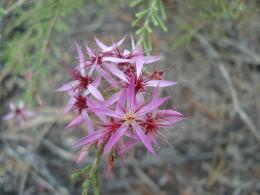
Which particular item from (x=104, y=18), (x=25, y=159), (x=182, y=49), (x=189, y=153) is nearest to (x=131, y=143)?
(x=25, y=159)

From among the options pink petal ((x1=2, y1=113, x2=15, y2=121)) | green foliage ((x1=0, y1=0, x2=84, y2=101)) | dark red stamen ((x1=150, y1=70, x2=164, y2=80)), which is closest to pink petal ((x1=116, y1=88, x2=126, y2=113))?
dark red stamen ((x1=150, y1=70, x2=164, y2=80))

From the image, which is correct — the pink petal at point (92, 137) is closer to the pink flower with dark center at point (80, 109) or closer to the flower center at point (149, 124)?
the pink flower with dark center at point (80, 109)

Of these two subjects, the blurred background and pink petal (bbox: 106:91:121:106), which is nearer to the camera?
pink petal (bbox: 106:91:121:106)

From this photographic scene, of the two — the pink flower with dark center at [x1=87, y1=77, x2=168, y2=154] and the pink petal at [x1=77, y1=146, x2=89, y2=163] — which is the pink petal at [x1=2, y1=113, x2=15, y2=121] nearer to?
the pink petal at [x1=77, y1=146, x2=89, y2=163]

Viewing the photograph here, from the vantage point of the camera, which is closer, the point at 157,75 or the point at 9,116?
the point at 157,75

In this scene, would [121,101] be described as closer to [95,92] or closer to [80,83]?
[95,92]

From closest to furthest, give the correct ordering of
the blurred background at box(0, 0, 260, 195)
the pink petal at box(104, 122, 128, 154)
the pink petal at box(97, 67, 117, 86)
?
the pink petal at box(104, 122, 128, 154) → the pink petal at box(97, 67, 117, 86) → the blurred background at box(0, 0, 260, 195)

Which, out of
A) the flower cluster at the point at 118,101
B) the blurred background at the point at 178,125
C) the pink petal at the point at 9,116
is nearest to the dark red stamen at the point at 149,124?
the flower cluster at the point at 118,101

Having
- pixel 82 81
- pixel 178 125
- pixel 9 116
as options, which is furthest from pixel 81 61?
pixel 178 125

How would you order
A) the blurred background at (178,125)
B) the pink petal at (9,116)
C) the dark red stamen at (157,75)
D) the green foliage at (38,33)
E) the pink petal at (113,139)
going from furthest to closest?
the blurred background at (178,125)
the pink petal at (9,116)
the green foliage at (38,33)
the dark red stamen at (157,75)
the pink petal at (113,139)
